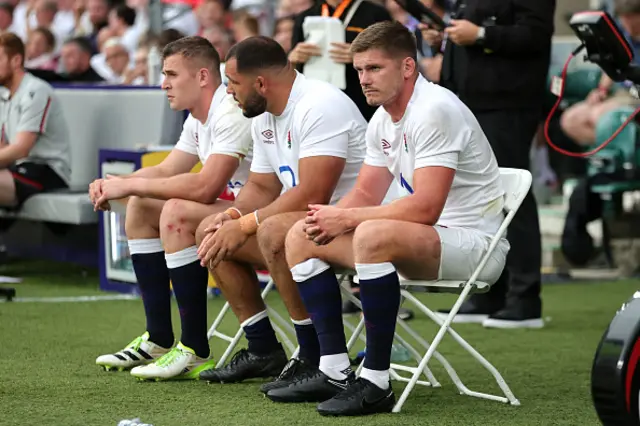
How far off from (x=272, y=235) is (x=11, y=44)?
4511 millimetres

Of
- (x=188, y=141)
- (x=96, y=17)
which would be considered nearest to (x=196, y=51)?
(x=188, y=141)

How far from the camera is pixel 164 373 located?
5527mm

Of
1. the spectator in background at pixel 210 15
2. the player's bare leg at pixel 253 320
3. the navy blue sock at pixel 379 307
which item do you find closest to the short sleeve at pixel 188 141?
the player's bare leg at pixel 253 320

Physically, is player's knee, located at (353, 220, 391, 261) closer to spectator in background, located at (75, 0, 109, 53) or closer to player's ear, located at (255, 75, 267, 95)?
player's ear, located at (255, 75, 267, 95)

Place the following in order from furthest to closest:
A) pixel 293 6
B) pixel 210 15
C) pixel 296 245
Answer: pixel 210 15 → pixel 293 6 → pixel 296 245

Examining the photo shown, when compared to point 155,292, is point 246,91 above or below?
above

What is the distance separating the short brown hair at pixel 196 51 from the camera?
5.81 m

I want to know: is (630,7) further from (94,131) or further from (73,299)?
(94,131)

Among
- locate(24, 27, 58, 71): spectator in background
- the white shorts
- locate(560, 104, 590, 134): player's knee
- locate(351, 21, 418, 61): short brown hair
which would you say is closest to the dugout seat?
locate(560, 104, 590, 134): player's knee

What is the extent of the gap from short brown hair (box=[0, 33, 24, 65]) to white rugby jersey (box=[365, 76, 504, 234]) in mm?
4508

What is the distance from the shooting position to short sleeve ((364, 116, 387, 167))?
516 centimetres

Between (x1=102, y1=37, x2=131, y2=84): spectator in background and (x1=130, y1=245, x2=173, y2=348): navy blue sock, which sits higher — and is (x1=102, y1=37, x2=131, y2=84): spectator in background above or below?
above

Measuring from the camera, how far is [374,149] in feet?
17.0

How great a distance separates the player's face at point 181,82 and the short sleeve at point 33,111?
3464 mm
